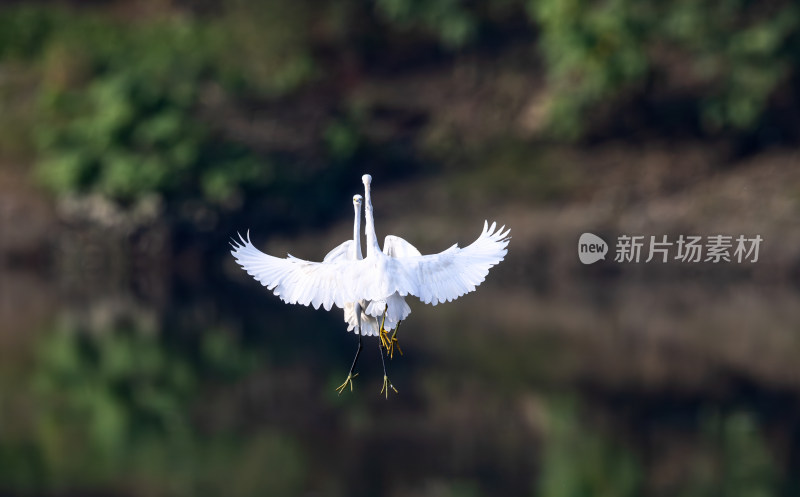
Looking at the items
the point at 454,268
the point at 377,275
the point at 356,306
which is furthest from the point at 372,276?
the point at 454,268

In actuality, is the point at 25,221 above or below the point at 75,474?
above

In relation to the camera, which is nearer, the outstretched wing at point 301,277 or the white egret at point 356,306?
the outstretched wing at point 301,277

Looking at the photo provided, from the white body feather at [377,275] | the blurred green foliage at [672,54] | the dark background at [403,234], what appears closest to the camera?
the white body feather at [377,275]

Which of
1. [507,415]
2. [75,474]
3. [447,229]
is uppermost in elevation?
[447,229]

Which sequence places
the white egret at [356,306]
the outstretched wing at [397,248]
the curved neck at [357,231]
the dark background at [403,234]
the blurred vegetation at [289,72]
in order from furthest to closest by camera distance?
1. the blurred vegetation at [289,72]
2. the dark background at [403,234]
3. the outstretched wing at [397,248]
4. the white egret at [356,306]
5. the curved neck at [357,231]

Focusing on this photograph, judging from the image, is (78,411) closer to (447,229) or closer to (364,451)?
(364,451)

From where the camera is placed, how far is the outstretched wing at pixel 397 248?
6805 millimetres

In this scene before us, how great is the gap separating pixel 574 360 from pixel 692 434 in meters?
3.28

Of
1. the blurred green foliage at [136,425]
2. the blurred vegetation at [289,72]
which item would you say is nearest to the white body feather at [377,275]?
the blurred green foliage at [136,425]

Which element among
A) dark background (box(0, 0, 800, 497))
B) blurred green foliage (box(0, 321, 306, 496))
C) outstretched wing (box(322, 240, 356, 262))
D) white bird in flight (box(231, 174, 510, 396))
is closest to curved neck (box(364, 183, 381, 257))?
white bird in flight (box(231, 174, 510, 396))

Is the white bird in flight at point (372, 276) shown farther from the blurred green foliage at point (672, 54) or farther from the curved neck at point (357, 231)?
the blurred green foliage at point (672, 54)

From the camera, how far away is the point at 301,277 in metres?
6.50

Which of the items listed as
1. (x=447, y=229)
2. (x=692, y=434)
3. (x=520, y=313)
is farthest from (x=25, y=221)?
(x=692, y=434)

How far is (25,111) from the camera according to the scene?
27281 mm
